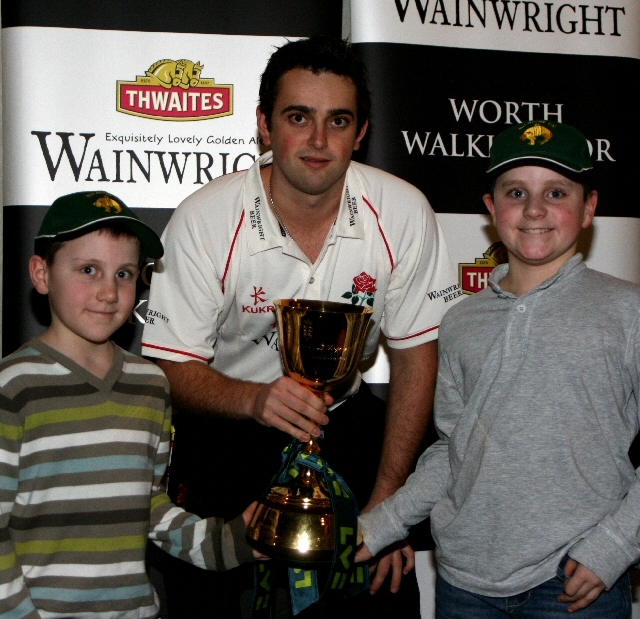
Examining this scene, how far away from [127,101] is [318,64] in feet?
2.52

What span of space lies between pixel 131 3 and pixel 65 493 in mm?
1731

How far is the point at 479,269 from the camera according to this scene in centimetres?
289

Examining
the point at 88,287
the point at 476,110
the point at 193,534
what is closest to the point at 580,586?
the point at 193,534

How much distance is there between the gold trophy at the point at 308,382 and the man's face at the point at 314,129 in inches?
20.8

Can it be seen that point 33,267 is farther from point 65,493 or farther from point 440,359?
point 440,359

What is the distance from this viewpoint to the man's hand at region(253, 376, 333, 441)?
74.0 inches

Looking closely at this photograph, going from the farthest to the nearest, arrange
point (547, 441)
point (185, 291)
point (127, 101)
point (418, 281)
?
1. point (127, 101)
2. point (418, 281)
3. point (185, 291)
4. point (547, 441)

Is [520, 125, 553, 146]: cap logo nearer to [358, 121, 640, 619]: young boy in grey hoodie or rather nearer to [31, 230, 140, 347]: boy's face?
[358, 121, 640, 619]: young boy in grey hoodie

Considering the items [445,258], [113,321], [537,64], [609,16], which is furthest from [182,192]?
[609,16]

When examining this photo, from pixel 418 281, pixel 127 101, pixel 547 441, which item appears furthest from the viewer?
pixel 127 101

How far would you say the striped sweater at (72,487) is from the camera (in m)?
1.73

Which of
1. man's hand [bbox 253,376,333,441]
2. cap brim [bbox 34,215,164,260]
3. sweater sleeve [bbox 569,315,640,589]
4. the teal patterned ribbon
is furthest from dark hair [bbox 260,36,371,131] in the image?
sweater sleeve [bbox 569,315,640,589]

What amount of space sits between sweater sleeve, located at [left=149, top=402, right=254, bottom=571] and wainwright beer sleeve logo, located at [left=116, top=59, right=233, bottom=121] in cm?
128

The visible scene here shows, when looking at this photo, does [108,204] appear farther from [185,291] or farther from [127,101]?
[127,101]
